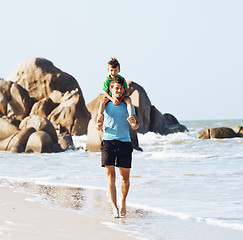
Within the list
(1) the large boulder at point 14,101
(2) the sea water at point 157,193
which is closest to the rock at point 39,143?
(2) the sea water at point 157,193

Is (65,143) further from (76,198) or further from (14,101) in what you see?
(76,198)

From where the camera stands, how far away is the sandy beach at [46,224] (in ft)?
15.3

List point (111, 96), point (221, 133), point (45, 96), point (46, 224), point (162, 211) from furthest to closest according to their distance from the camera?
point (45, 96)
point (221, 133)
point (162, 211)
point (111, 96)
point (46, 224)

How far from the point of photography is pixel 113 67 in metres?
5.77

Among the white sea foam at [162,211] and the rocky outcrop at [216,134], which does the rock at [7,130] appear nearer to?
the white sea foam at [162,211]

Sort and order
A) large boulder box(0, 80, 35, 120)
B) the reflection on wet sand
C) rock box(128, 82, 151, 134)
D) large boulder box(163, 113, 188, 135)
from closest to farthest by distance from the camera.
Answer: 1. the reflection on wet sand
2. large boulder box(0, 80, 35, 120)
3. rock box(128, 82, 151, 134)
4. large boulder box(163, 113, 188, 135)

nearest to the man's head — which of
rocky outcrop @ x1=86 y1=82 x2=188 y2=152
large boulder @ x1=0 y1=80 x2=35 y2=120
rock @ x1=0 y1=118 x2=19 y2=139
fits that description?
rock @ x1=0 y1=118 x2=19 y2=139

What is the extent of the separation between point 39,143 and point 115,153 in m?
12.3

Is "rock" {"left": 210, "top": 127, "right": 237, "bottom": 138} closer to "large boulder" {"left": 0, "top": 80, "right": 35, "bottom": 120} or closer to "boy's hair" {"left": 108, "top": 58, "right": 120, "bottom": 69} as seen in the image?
"large boulder" {"left": 0, "top": 80, "right": 35, "bottom": 120}

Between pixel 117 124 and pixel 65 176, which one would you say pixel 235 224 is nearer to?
pixel 117 124

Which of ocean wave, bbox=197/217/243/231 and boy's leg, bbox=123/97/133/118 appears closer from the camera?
ocean wave, bbox=197/217/243/231

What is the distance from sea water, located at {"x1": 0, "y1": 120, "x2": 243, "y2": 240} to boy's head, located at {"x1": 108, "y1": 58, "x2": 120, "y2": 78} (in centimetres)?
179

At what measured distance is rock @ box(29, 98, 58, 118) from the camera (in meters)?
29.9

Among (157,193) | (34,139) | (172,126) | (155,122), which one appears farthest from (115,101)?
(172,126)
